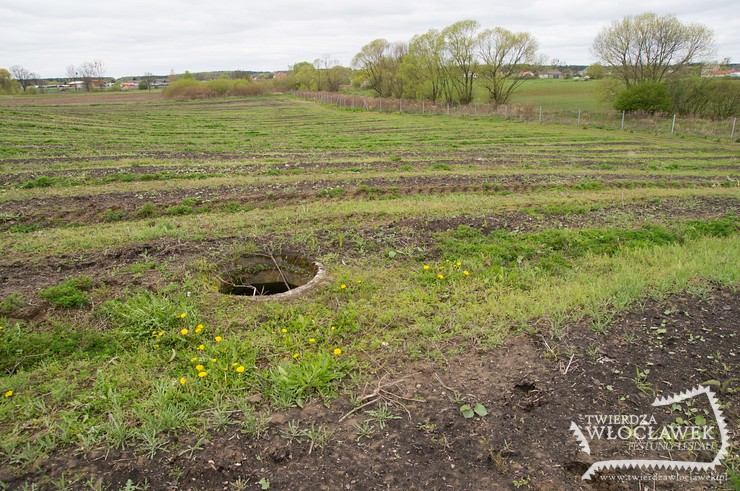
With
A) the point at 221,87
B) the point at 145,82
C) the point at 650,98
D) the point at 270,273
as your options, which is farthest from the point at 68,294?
the point at 145,82

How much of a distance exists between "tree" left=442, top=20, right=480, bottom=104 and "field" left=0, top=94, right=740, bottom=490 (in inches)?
1533

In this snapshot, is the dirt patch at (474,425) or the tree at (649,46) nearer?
the dirt patch at (474,425)

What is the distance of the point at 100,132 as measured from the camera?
2094 cm

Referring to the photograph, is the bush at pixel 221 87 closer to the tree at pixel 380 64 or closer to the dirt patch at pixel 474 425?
the tree at pixel 380 64

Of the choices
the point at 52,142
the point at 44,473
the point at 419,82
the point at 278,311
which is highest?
the point at 419,82

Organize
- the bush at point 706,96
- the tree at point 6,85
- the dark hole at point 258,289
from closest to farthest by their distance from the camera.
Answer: the dark hole at point 258,289 → the bush at point 706,96 → the tree at point 6,85

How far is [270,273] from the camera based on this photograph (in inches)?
243

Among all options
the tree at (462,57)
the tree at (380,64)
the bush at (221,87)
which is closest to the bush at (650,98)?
the tree at (462,57)

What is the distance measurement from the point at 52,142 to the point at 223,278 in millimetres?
15657

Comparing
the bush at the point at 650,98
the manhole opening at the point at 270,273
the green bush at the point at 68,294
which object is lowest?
the manhole opening at the point at 270,273

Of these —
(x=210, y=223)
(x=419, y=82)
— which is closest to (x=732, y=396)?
(x=210, y=223)

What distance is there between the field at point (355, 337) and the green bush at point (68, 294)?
2 cm

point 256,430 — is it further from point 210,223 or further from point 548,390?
point 210,223

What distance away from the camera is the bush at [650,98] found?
29531 mm
